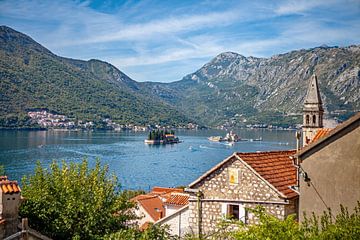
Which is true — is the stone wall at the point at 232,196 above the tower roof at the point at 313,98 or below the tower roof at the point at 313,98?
below

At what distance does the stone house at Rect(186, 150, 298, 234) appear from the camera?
14.8 m

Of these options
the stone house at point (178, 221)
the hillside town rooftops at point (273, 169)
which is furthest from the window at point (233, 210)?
the stone house at point (178, 221)

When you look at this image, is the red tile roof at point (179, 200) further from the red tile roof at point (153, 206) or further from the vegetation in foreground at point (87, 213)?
the vegetation in foreground at point (87, 213)

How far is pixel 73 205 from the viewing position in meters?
12.3

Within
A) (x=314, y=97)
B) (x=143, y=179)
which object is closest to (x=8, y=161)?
(x=143, y=179)

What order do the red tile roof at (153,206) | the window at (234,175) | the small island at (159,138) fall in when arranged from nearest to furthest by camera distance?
the window at (234,175)
the red tile roof at (153,206)
the small island at (159,138)

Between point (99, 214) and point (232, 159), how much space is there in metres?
5.10

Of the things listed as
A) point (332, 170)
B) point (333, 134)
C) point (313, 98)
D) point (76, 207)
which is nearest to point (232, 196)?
point (332, 170)

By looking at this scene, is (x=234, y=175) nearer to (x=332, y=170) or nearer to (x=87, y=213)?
(x=332, y=170)

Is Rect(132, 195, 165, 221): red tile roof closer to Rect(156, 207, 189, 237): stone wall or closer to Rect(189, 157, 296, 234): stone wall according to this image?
Rect(156, 207, 189, 237): stone wall

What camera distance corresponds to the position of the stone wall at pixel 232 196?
1476 centimetres

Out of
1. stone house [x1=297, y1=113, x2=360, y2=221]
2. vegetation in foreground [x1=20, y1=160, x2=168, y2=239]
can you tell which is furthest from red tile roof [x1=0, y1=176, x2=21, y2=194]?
stone house [x1=297, y1=113, x2=360, y2=221]

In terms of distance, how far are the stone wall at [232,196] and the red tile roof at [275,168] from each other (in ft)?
0.80

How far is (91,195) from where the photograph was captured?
13492 mm
